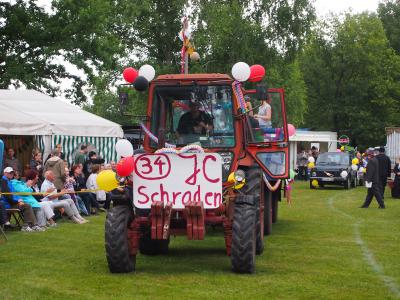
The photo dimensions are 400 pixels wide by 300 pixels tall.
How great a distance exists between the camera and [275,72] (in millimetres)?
40062

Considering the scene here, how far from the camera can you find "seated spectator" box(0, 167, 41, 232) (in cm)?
1401

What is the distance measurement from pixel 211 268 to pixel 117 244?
4.53ft

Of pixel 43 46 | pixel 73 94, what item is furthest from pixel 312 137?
pixel 43 46

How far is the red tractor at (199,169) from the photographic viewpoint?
A: 9.27m

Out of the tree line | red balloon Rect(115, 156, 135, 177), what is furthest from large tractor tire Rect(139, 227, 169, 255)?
the tree line

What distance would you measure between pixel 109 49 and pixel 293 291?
22652 mm

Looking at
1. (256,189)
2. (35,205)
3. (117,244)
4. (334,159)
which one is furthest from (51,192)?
(334,159)

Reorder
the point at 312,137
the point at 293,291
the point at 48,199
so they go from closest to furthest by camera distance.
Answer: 1. the point at 293,291
2. the point at 48,199
3. the point at 312,137

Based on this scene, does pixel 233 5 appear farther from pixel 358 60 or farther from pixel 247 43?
pixel 358 60

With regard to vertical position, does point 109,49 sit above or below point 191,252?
above

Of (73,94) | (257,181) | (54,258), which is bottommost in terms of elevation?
(54,258)

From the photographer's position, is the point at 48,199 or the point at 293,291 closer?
the point at 293,291

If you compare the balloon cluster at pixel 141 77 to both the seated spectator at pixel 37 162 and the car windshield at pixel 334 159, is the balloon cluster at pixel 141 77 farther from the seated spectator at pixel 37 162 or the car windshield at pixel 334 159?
the car windshield at pixel 334 159

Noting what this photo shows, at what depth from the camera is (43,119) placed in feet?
67.9
